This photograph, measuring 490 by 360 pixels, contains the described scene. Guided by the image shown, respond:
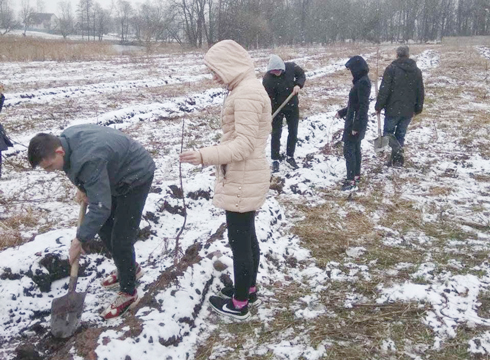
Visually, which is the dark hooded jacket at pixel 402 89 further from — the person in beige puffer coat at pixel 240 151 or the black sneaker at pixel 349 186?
A: the person in beige puffer coat at pixel 240 151

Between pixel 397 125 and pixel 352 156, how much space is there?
51.8 inches

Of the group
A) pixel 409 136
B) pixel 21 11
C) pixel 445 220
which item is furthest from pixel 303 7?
pixel 21 11

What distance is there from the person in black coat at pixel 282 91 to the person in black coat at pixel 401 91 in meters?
1.25

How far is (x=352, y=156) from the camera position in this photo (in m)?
5.68

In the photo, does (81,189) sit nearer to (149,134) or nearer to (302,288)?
(302,288)

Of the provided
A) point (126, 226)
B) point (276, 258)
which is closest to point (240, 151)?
point (126, 226)

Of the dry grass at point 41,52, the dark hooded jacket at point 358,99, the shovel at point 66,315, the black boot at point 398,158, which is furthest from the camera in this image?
the dry grass at point 41,52

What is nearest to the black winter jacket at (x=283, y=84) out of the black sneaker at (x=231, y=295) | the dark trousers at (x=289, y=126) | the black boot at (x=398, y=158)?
the dark trousers at (x=289, y=126)

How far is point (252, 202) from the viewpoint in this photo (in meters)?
2.67

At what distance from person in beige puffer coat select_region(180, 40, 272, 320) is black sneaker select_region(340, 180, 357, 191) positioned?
9.82ft

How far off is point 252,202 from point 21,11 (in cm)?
12586

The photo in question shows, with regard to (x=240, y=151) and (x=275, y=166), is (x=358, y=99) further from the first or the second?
(x=240, y=151)

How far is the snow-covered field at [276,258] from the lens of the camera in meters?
2.90

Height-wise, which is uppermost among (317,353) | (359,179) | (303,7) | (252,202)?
(303,7)
